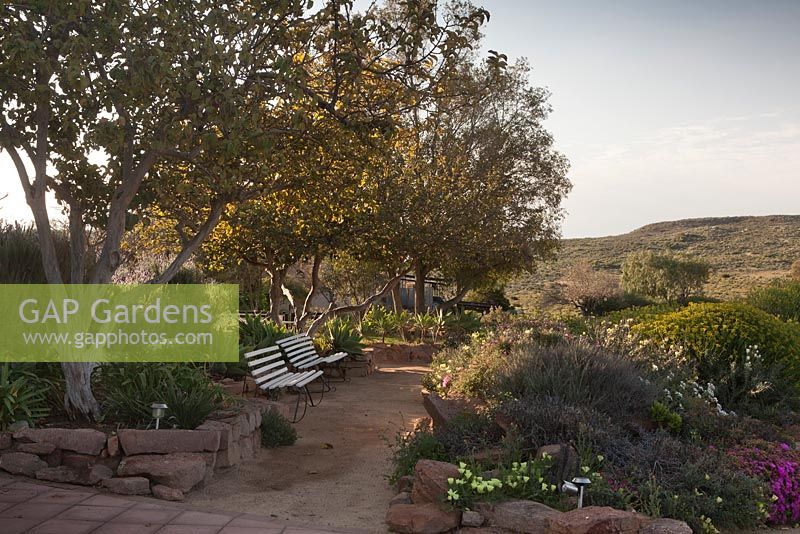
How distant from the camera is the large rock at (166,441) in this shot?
19.9 ft

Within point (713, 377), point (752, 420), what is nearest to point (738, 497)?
point (752, 420)

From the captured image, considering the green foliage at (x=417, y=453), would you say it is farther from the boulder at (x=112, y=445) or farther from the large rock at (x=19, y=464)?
the large rock at (x=19, y=464)

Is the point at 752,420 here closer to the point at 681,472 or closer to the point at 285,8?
the point at 681,472

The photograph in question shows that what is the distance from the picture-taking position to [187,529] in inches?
183

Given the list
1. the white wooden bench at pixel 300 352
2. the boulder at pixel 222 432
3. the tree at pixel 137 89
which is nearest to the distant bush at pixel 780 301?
the white wooden bench at pixel 300 352

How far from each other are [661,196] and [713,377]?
794 inches

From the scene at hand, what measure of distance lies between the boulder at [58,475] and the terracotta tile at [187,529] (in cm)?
173

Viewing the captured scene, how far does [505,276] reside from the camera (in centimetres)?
2289

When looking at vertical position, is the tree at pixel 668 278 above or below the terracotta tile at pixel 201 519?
above

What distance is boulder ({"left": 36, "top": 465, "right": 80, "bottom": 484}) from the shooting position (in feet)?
19.5

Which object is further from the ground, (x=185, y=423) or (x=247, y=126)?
(x=247, y=126)

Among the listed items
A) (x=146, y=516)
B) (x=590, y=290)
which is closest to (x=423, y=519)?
(x=146, y=516)

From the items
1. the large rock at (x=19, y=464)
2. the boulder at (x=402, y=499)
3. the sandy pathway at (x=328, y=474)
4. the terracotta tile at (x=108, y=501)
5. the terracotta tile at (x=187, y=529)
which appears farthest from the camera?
the large rock at (x=19, y=464)

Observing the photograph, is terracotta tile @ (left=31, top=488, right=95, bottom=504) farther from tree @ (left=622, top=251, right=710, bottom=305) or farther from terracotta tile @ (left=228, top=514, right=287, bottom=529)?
tree @ (left=622, top=251, right=710, bottom=305)
